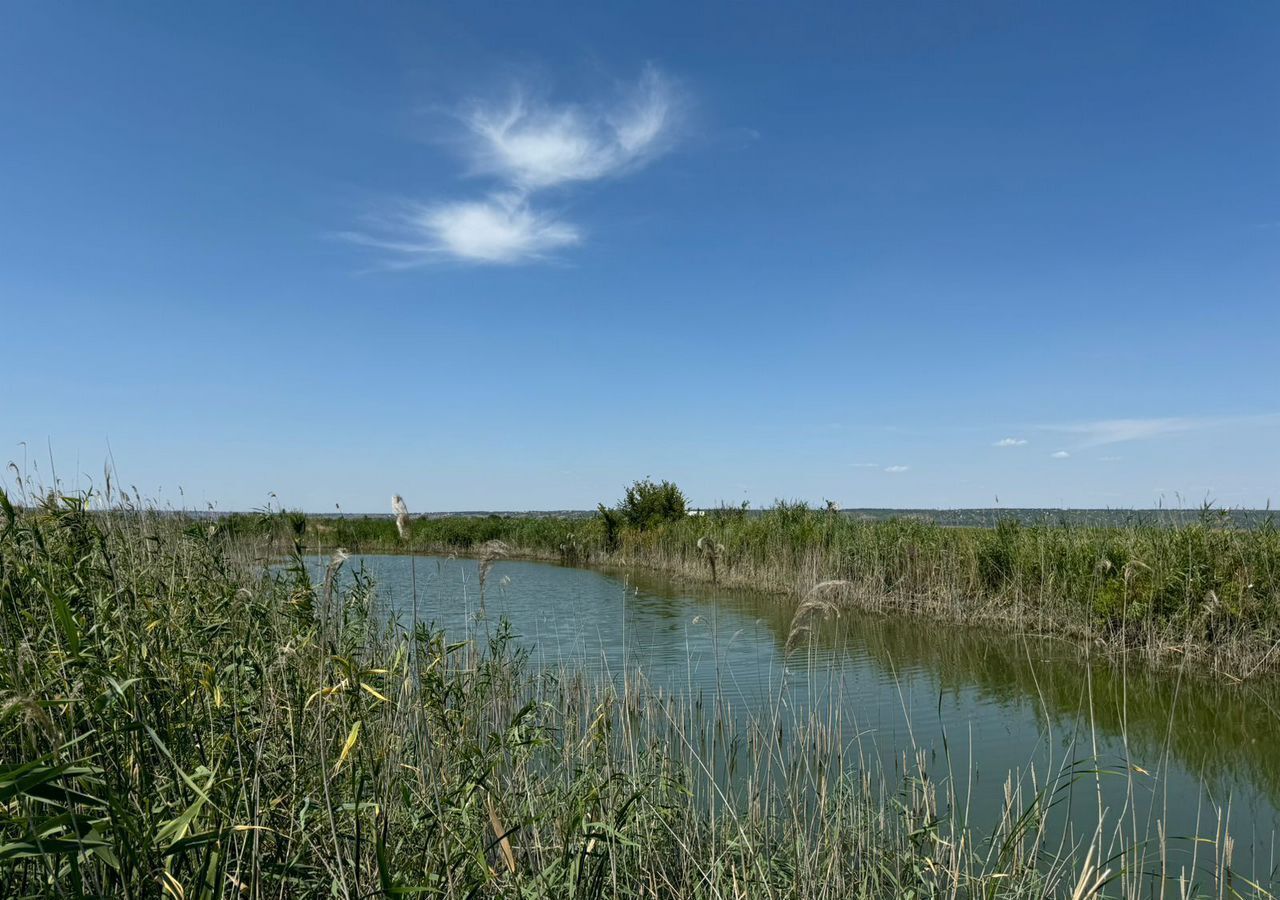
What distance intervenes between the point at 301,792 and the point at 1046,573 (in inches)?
472

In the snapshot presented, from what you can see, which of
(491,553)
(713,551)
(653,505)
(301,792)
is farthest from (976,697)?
(653,505)

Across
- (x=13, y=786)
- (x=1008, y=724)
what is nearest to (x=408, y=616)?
(x=1008, y=724)

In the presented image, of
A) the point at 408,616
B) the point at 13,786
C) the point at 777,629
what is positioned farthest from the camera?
the point at 777,629

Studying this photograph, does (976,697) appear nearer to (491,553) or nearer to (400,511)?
(491,553)

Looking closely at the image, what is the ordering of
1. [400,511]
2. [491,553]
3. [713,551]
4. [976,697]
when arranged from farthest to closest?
1. [976,697]
2. [713,551]
3. [491,553]
4. [400,511]

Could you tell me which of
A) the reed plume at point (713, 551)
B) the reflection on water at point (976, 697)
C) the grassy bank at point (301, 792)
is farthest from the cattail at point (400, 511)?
the reed plume at point (713, 551)

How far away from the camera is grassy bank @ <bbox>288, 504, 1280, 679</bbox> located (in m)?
9.16

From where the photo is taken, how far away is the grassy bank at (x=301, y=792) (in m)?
1.74

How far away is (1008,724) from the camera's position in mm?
7469

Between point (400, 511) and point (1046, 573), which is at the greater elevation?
point (400, 511)

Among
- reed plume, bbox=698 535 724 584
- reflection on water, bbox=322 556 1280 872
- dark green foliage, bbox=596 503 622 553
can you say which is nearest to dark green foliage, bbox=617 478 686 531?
dark green foliage, bbox=596 503 622 553

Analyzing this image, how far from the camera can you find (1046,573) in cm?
1186

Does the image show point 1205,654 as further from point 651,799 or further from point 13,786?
point 13,786

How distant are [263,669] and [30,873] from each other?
76 centimetres
